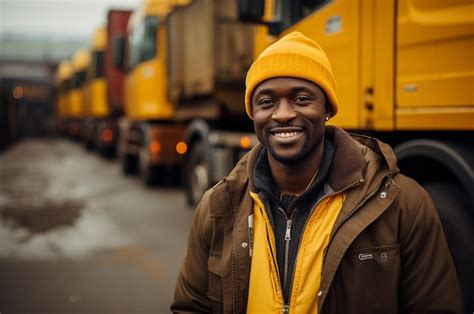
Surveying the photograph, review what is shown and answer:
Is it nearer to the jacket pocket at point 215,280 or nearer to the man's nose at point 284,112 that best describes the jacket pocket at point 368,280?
the jacket pocket at point 215,280

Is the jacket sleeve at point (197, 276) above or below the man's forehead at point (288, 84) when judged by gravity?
below

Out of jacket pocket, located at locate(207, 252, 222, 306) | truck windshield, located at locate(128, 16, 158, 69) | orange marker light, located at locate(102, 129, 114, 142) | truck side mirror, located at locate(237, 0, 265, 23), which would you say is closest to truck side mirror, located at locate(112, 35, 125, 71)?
truck windshield, located at locate(128, 16, 158, 69)

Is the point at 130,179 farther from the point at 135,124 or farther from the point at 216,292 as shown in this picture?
the point at 216,292

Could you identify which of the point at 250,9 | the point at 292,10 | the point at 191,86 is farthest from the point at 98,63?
the point at 250,9

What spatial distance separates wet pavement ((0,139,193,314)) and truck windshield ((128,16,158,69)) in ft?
8.35

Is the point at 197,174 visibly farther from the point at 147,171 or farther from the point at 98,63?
the point at 98,63

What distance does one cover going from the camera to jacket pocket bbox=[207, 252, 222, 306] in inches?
74.7

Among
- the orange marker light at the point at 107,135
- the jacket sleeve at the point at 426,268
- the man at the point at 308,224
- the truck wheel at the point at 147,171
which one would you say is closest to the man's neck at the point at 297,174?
the man at the point at 308,224

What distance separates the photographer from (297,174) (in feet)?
6.37

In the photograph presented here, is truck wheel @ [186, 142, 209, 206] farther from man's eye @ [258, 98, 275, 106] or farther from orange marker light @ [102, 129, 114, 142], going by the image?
orange marker light @ [102, 129, 114, 142]

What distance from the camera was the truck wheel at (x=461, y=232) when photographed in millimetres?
2902

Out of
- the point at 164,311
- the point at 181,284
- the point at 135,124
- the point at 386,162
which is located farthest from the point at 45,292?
the point at 135,124

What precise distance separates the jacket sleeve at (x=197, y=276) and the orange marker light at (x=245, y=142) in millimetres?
4171

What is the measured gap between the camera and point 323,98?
1951 millimetres
